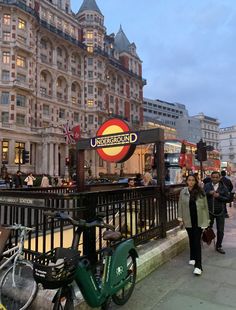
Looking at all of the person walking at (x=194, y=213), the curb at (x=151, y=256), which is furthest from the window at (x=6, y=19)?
the person walking at (x=194, y=213)

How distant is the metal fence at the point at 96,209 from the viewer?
158 inches

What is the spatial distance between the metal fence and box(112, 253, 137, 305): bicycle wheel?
0.51m

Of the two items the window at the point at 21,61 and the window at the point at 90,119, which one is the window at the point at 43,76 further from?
the window at the point at 90,119

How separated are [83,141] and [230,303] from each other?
451 cm

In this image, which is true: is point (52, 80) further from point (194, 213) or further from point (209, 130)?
point (209, 130)

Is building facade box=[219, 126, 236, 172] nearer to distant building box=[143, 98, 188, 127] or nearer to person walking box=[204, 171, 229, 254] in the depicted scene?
distant building box=[143, 98, 188, 127]

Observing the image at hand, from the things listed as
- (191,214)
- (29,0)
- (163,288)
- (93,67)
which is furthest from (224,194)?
(93,67)

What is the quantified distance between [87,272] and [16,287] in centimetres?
112

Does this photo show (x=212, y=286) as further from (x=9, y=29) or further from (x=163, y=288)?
(x=9, y=29)

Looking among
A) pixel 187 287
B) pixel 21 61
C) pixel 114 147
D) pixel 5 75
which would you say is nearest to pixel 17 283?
pixel 187 287

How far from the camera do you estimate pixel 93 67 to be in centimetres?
6450

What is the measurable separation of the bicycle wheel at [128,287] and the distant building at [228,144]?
13525 centimetres

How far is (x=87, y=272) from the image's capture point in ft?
10.7

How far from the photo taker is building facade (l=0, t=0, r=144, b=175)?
1897 inches
